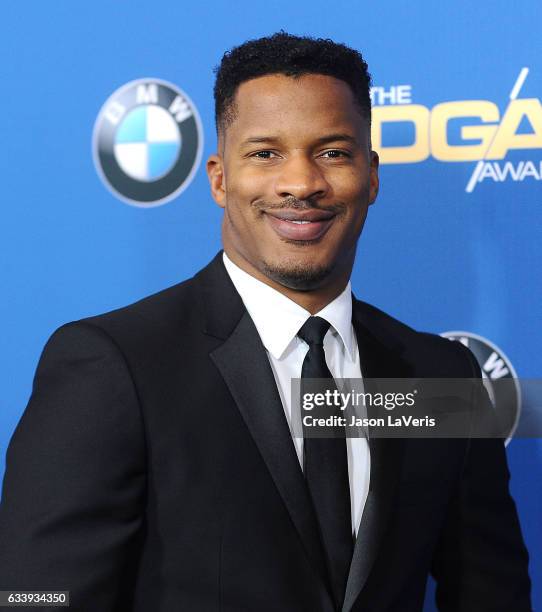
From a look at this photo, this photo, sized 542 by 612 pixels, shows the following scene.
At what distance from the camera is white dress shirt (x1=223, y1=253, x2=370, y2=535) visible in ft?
3.74

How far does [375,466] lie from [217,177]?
0.45 metres

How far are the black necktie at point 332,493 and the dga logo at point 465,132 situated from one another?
1.99 ft

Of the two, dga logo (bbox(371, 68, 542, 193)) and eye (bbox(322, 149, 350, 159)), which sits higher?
dga logo (bbox(371, 68, 542, 193))

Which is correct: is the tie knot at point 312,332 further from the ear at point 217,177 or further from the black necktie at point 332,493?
the ear at point 217,177

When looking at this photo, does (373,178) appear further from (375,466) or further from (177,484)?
(177,484)

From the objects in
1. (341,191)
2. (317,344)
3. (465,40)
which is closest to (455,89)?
(465,40)

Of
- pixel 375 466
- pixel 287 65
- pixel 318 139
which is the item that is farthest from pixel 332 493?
pixel 287 65

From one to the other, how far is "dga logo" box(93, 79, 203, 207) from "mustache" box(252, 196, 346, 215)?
1.58 feet

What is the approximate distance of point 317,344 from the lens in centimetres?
116

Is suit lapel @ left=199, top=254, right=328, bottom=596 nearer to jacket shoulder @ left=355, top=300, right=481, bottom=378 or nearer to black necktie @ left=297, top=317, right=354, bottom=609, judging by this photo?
black necktie @ left=297, top=317, right=354, bottom=609

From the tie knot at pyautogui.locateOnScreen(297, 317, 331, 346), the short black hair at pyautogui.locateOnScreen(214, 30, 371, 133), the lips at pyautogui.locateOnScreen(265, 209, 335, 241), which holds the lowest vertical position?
the tie knot at pyautogui.locateOnScreen(297, 317, 331, 346)

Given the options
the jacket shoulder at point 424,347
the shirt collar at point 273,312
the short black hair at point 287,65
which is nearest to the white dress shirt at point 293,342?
the shirt collar at point 273,312

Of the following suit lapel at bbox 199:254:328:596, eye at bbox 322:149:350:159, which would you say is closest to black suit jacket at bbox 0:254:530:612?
suit lapel at bbox 199:254:328:596

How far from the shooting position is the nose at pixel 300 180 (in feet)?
3.69
